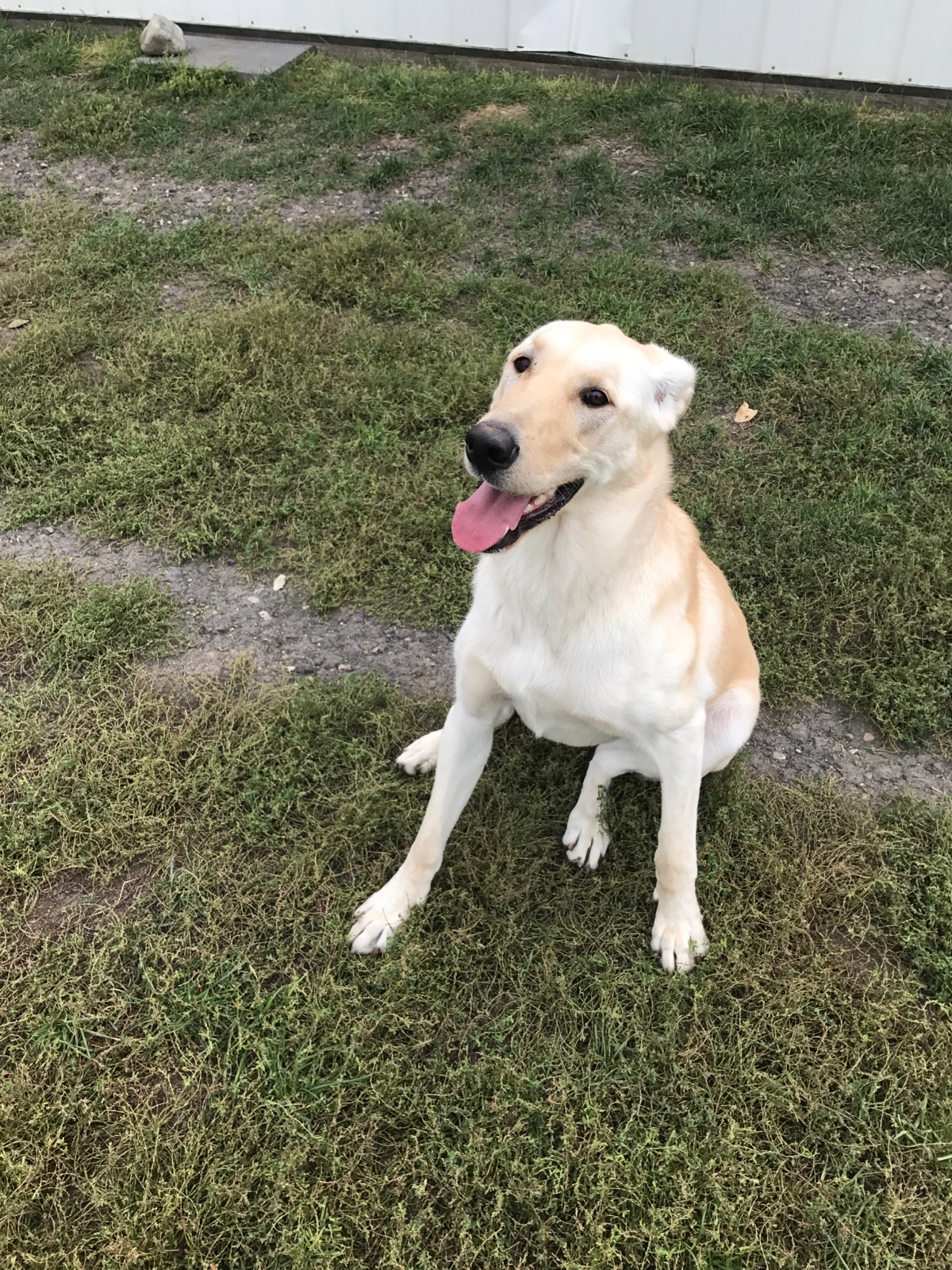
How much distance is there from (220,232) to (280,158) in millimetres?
1227

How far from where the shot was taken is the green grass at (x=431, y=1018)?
218 cm

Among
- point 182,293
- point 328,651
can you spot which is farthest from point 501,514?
point 182,293

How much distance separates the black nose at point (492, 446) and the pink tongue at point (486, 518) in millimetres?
102

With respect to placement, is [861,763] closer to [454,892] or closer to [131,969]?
[454,892]

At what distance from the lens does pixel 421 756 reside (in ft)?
10.3

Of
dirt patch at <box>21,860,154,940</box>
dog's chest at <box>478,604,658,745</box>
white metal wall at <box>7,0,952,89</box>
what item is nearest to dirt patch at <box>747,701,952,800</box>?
dog's chest at <box>478,604,658,745</box>

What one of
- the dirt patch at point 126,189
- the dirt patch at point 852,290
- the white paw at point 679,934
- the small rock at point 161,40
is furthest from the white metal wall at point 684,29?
the white paw at point 679,934

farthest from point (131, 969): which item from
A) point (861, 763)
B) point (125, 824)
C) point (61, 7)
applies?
point (61, 7)

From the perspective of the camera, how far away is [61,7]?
8.77m

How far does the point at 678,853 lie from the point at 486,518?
120 centimetres

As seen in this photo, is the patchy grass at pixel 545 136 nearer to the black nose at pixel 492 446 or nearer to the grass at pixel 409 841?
the grass at pixel 409 841

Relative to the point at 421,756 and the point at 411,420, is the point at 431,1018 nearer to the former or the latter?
the point at 421,756

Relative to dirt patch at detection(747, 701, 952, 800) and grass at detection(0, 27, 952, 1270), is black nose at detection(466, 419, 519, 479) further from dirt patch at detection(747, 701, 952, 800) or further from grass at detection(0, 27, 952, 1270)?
dirt patch at detection(747, 701, 952, 800)

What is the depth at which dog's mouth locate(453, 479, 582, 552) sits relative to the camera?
211 cm
